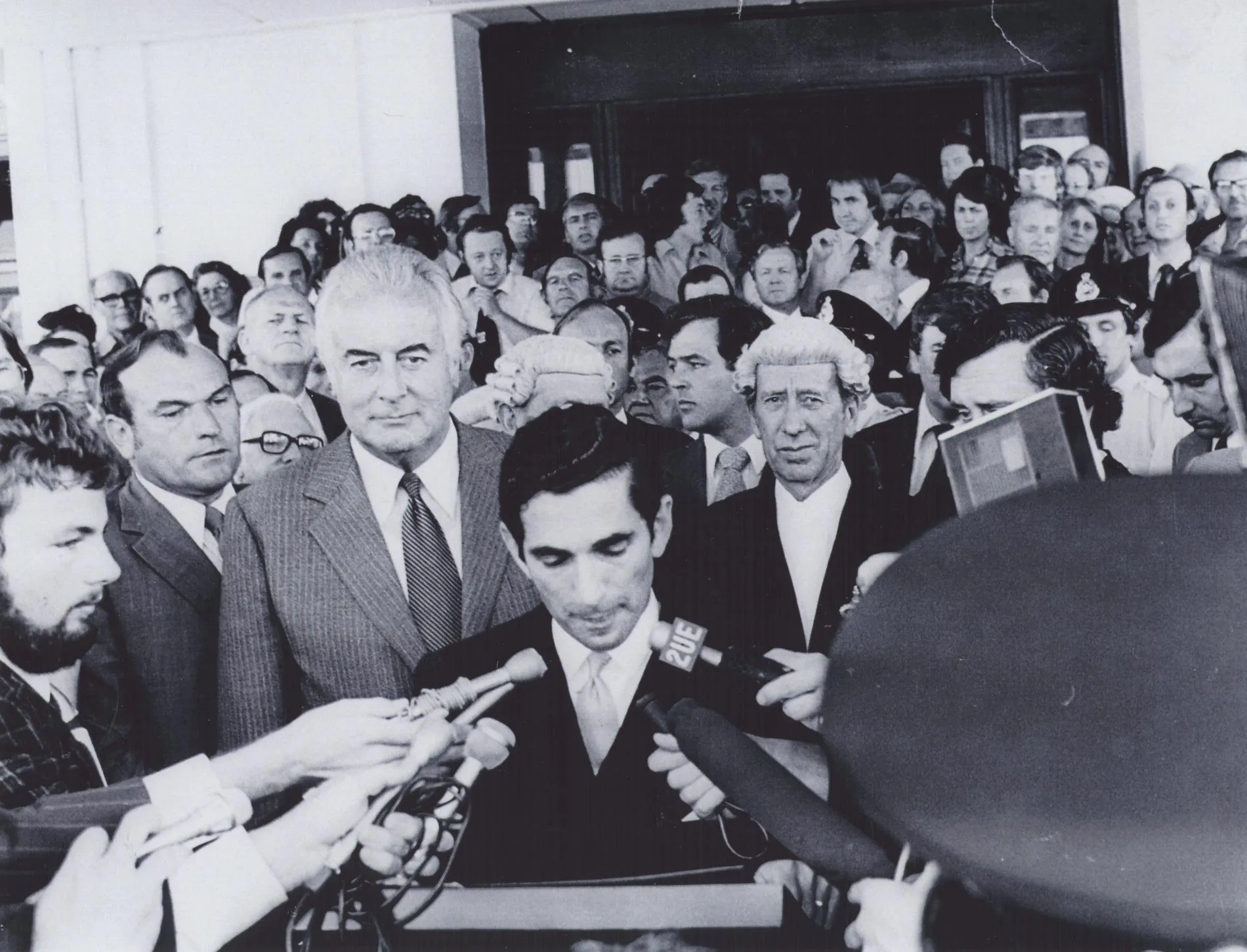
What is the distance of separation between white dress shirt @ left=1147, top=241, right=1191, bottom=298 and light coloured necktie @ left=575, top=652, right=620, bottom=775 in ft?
3.63

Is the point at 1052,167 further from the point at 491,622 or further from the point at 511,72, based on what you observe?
the point at 491,622

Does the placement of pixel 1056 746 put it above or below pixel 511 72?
below

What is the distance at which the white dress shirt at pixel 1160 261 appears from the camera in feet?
7.14

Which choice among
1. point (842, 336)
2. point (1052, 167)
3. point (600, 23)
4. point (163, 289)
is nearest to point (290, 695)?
point (163, 289)

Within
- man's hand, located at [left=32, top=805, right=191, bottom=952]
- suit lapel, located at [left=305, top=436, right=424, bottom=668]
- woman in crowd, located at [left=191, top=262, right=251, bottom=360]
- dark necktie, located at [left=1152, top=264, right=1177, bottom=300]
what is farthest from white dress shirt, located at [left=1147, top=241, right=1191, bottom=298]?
man's hand, located at [left=32, top=805, right=191, bottom=952]

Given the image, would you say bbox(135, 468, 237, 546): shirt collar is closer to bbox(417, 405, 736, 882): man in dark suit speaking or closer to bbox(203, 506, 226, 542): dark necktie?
bbox(203, 506, 226, 542): dark necktie

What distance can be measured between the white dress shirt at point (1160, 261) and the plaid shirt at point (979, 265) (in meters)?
0.24

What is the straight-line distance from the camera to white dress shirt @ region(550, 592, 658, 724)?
6.64 feet

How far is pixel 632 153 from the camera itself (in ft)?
8.38

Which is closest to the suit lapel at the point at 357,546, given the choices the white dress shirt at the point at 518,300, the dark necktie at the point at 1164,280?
the white dress shirt at the point at 518,300

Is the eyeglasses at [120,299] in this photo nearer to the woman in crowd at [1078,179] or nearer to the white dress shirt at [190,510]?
the white dress shirt at [190,510]

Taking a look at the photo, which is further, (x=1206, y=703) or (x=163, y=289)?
(x=163, y=289)

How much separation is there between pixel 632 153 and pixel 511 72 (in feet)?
0.91

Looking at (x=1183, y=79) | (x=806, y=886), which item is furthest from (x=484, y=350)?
(x=1183, y=79)
